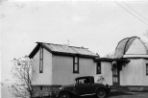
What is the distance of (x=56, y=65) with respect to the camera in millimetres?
29359

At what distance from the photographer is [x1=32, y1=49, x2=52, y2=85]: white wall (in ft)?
96.5

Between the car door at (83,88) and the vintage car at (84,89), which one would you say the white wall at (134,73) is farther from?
the car door at (83,88)

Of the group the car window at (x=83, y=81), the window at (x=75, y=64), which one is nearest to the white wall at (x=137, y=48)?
the window at (x=75, y=64)

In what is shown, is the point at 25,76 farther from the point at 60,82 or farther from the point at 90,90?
the point at 90,90

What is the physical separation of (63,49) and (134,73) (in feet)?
27.5

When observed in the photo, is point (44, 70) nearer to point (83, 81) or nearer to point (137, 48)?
point (83, 81)

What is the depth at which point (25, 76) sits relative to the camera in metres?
40.7

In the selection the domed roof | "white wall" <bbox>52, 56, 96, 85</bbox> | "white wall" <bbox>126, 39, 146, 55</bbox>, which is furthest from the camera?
the domed roof

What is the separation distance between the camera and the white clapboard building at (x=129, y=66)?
109 feet

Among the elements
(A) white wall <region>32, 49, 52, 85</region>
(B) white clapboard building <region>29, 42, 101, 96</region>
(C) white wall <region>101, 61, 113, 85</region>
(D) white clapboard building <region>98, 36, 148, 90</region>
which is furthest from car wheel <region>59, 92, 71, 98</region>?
(C) white wall <region>101, 61, 113, 85</region>

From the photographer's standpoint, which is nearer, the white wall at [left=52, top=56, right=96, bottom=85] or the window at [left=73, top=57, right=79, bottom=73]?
the white wall at [left=52, top=56, right=96, bottom=85]

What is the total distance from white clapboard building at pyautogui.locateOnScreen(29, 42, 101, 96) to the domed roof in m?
3.60

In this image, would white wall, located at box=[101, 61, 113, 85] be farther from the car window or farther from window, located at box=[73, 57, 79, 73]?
the car window

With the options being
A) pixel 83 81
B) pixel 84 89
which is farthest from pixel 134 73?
pixel 84 89
